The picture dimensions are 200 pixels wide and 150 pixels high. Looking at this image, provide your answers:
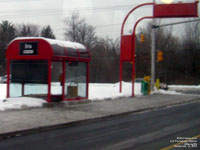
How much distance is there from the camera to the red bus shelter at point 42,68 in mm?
14914

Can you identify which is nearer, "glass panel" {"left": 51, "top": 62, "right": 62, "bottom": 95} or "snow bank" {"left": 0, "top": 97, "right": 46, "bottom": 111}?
"snow bank" {"left": 0, "top": 97, "right": 46, "bottom": 111}

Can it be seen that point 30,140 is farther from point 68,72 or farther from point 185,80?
point 185,80

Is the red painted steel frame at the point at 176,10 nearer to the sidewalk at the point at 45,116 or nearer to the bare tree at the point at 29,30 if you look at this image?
the sidewalk at the point at 45,116

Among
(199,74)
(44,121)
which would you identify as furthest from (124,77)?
(44,121)

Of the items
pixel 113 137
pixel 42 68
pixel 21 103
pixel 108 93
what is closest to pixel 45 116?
pixel 21 103

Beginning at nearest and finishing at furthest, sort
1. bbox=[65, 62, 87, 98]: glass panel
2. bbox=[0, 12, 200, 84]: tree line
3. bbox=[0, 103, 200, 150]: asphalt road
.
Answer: bbox=[0, 103, 200, 150]: asphalt road
bbox=[65, 62, 87, 98]: glass panel
bbox=[0, 12, 200, 84]: tree line

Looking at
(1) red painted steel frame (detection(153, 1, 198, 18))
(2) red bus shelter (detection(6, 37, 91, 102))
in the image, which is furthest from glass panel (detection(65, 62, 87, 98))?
(1) red painted steel frame (detection(153, 1, 198, 18))

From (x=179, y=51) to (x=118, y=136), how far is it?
48422mm

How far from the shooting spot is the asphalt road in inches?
303

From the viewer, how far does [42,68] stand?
15.5 meters

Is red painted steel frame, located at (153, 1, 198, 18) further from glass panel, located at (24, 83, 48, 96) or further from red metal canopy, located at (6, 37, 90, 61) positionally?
glass panel, located at (24, 83, 48, 96)

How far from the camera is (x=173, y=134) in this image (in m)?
9.26

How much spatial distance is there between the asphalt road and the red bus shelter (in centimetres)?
460

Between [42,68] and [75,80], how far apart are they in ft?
6.97
